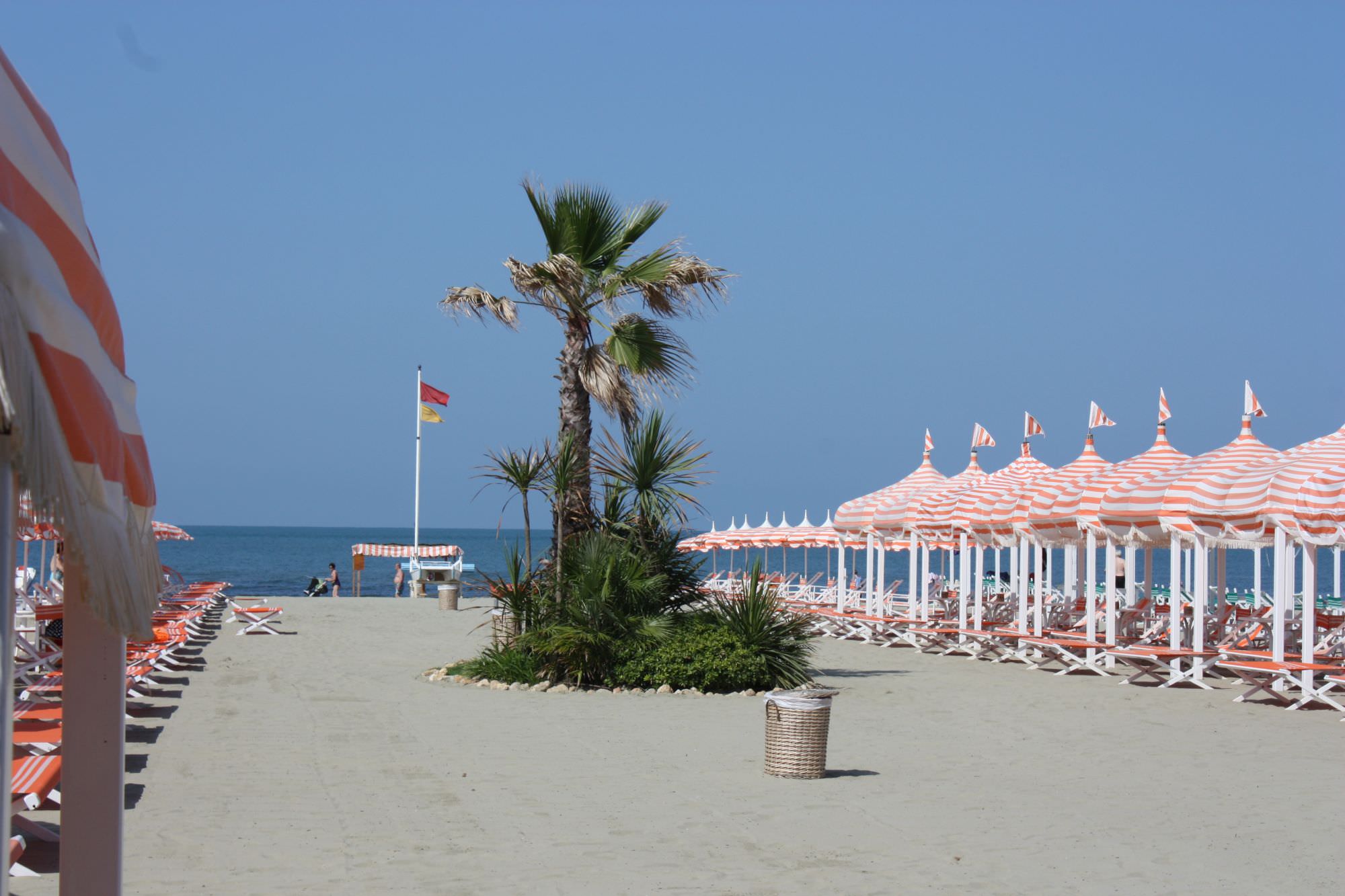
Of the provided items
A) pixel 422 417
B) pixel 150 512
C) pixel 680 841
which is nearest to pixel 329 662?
pixel 680 841

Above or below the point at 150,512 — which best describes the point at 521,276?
above

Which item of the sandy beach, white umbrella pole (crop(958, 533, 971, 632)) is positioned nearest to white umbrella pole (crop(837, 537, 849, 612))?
white umbrella pole (crop(958, 533, 971, 632))

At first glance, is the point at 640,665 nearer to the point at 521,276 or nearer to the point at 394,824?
the point at 521,276

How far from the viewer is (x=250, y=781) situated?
28.3 ft

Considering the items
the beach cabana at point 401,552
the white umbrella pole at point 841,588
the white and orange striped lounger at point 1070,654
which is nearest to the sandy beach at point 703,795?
the white and orange striped lounger at point 1070,654

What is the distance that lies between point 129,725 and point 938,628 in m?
12.1

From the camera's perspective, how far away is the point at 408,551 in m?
49.9

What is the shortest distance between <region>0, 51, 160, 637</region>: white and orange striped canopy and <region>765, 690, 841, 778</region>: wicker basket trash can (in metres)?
5.98

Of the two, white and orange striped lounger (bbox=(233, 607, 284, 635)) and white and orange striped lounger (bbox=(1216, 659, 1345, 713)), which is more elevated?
white and orange striped lounger (bbox=(1216, 659, 1345, 713))

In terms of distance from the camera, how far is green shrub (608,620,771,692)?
14.1m

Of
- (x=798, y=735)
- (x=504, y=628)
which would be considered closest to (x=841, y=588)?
(x=504, y=628)

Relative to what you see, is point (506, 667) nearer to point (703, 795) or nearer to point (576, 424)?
point (576, 424)

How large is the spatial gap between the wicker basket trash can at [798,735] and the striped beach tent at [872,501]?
1558cm

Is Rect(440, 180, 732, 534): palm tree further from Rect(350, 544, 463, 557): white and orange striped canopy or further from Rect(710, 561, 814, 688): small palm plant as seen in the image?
Rect(350, 544, 463, 557): white and orange striped canopy
